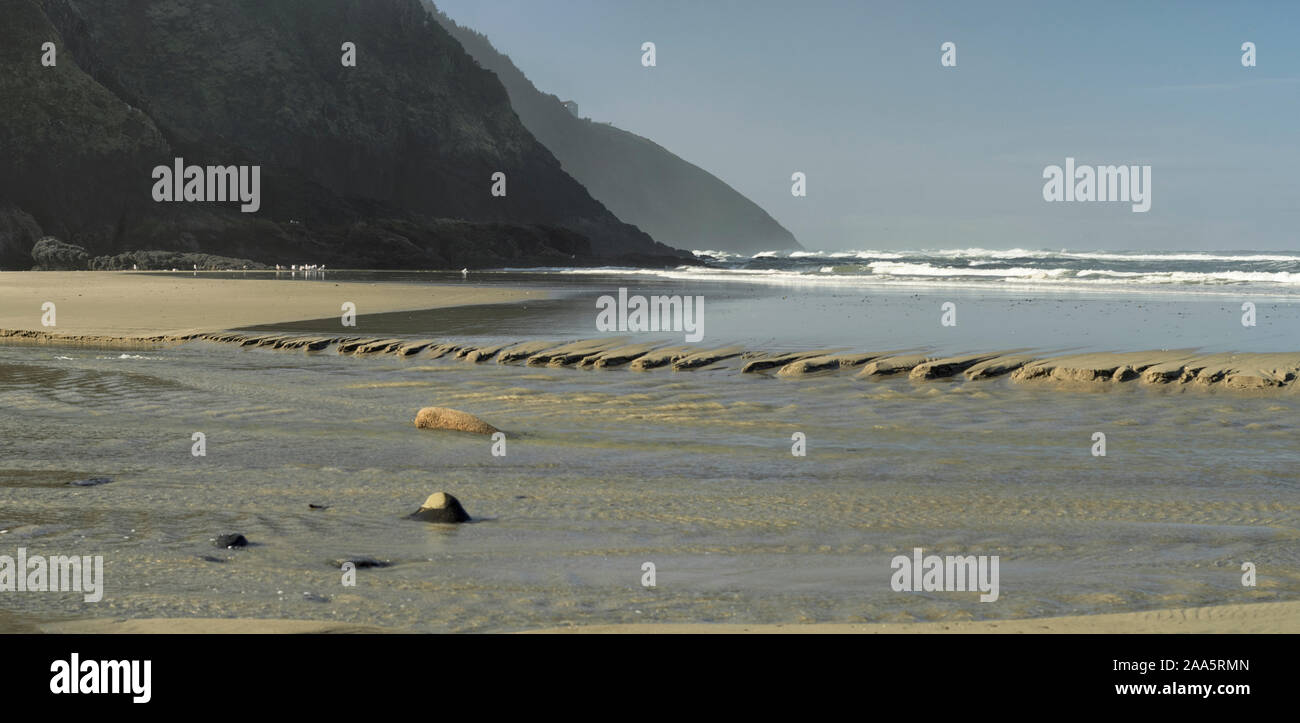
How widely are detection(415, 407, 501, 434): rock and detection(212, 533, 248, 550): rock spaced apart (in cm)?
422

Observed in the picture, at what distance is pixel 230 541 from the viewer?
6.09 meters

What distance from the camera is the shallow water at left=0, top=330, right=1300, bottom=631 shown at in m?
5.20

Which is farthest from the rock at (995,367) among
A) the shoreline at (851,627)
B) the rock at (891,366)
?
the shoreline at (851,627)

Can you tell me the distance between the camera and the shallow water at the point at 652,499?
5.20 meters

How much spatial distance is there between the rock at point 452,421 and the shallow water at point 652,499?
234 millimetres

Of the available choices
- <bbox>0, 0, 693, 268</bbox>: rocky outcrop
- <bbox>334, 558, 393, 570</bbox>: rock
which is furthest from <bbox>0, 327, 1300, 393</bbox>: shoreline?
<bbox>0, 0, 693, 268</bbox>: rocky outcrop

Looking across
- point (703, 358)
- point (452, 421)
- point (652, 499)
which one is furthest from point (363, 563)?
point (703, 358)

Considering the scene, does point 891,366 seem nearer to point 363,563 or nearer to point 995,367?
point 995,367

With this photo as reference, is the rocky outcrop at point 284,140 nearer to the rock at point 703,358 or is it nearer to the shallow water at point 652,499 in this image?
the rock at point 703,358

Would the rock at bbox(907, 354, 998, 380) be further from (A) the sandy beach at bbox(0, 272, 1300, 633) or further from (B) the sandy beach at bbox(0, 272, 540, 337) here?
(B) the sandy beach at bbox(0, 272, 540, 337)

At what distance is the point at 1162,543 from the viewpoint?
20.9 ft

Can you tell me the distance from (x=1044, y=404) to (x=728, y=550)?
7328 millimetres
